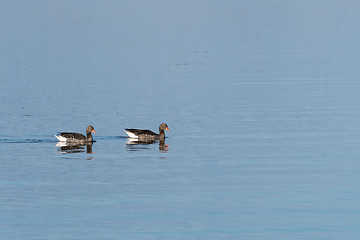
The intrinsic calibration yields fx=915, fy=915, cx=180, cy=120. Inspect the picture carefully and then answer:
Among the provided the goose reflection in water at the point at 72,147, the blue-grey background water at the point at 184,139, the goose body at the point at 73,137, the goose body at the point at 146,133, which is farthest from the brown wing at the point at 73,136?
the goose body at the point at 146,133

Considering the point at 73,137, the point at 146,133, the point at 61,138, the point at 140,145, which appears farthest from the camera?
the point at 146,133

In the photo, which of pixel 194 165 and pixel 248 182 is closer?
pixel 248 182

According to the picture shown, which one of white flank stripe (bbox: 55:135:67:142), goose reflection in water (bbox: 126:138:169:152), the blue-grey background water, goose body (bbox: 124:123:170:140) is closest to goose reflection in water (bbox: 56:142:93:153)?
white flank stripe (bbox: 55:135:67:142)

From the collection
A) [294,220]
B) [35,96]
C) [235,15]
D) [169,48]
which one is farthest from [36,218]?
[235,15]

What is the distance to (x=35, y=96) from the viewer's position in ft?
138

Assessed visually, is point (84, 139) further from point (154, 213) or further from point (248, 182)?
Result: point (154, 213)

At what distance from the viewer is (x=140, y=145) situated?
3064cm

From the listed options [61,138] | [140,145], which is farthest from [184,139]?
[61,138]

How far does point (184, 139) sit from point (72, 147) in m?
3.81

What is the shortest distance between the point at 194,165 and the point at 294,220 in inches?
265

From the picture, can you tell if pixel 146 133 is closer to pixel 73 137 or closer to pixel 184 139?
pixel 184 139

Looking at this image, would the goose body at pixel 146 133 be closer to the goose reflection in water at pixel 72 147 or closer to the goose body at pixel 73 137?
the goose body at pixel 73 137

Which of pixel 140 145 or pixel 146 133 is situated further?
pixel 146 133

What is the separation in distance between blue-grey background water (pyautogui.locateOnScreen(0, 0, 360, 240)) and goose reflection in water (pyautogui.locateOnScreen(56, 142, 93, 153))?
32 cm
